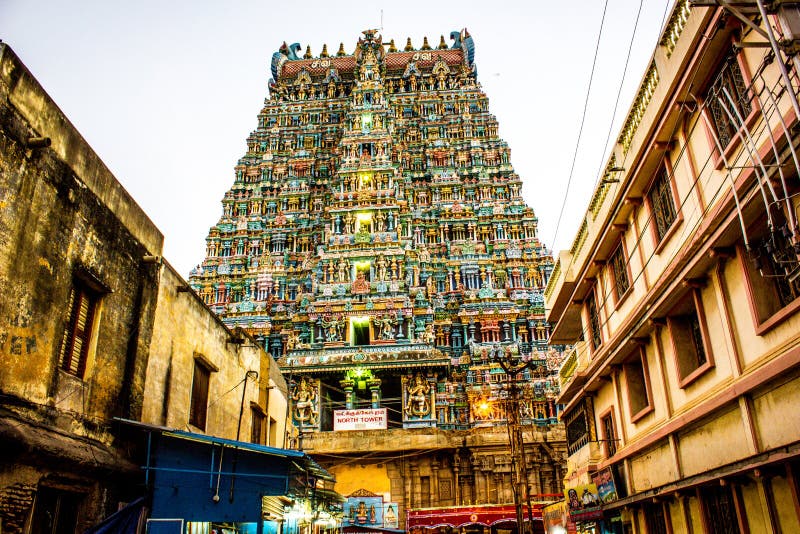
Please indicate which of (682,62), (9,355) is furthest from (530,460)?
(9,355)

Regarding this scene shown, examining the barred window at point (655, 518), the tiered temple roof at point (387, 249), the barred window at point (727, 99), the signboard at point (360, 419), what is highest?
the tiered temple roof at point (387, 249)

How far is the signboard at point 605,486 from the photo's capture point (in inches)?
614

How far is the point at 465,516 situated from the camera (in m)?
27.4

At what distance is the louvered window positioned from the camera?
9.30m

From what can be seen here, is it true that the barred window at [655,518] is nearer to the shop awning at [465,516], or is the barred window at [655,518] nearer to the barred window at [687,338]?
the barred window at [687,338]

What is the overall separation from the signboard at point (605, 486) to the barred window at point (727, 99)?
912 centimetres

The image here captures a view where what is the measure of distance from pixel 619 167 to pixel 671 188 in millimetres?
2437

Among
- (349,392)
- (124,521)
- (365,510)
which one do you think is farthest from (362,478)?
(124,521)

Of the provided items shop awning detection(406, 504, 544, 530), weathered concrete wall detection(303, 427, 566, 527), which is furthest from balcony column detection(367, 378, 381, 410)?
shop awning detection(406, 504, 544, 530)

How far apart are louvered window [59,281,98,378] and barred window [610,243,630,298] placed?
11.0 meters

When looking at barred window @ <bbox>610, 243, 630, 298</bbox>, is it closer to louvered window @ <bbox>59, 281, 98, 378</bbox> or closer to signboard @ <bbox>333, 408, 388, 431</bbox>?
louvered window @ <bbox>59, 281, 98, 378</bbox>

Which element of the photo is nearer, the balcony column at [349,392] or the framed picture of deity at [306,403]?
the framed picture of deity at [306,403]

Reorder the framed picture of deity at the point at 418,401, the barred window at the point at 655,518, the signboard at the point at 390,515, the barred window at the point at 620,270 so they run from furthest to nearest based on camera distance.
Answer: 1. the framed picture of deity at the point at 418,401
2. the signboard at the point at 390,515
3. the barred window at the point at 620,270
4. the barred window at the point at 655,518

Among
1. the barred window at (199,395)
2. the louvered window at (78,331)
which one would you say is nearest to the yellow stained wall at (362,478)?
the barred window at (199,395)
